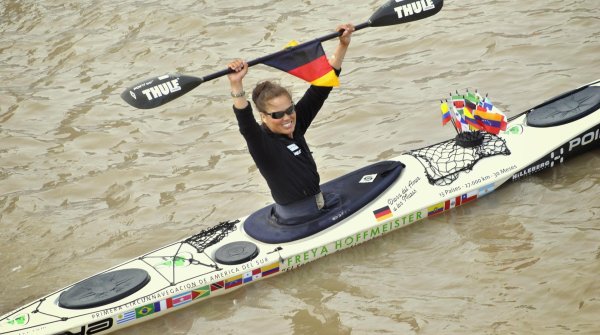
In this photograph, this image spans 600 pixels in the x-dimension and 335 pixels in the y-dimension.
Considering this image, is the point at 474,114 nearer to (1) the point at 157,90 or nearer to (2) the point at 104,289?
(1) the point at 157,90

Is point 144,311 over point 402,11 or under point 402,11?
under

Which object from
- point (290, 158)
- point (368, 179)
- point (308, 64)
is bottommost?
point (368, 179)

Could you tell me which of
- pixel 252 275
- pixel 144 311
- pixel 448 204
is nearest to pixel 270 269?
pixel 252 275

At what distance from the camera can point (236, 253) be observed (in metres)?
5.50

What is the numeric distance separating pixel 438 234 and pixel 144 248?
2281mm

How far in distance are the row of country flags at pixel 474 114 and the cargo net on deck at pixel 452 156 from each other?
11cm

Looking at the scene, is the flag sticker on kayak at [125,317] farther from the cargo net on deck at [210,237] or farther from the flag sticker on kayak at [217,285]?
the cargo net on deck at [210,237]

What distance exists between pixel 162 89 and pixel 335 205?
5.11ft

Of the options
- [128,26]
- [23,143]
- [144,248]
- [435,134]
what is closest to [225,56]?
[128,26]

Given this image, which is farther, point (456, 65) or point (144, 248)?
point (456, 65)

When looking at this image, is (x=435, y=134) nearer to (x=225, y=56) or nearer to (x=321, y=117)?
(x=321, y=117)

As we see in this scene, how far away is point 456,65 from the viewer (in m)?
8.61

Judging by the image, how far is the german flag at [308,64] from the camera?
16.6ft

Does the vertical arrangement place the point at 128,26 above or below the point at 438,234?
above
